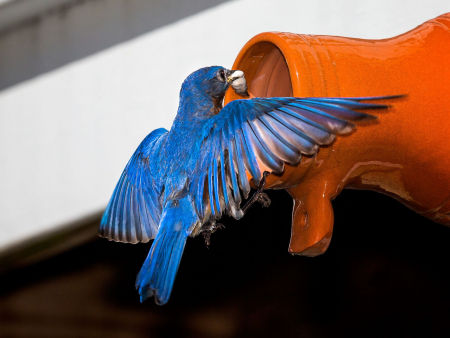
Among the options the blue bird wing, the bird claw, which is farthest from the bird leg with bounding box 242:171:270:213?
the blue bird wing

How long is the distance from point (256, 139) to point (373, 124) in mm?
197

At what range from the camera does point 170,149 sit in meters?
1.06

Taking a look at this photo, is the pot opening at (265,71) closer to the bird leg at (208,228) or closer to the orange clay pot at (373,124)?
the orange clay pot at (373,124)

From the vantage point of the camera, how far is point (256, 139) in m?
0.91

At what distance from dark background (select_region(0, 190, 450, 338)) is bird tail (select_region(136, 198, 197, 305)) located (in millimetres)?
569

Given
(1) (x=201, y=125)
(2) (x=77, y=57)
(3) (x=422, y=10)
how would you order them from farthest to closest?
1. (2) (x=77, y=57)
2. (3) (x=422, y=10)
3. (1) (x=201, y=125)

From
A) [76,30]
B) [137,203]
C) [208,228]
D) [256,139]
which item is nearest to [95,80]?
[76,30]

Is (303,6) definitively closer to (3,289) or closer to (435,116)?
(435,116)

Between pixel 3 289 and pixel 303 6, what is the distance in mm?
1271

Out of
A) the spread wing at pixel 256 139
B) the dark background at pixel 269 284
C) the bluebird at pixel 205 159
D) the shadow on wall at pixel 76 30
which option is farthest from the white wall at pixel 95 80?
the spread wing at pixel 256 139

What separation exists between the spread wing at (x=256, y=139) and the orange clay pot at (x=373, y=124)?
0.07 metres

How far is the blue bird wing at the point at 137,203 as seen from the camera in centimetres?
109

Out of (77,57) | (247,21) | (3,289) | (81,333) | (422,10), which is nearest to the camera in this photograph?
(422,10)

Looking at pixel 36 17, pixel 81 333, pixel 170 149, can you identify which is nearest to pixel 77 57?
pixel 36 17
